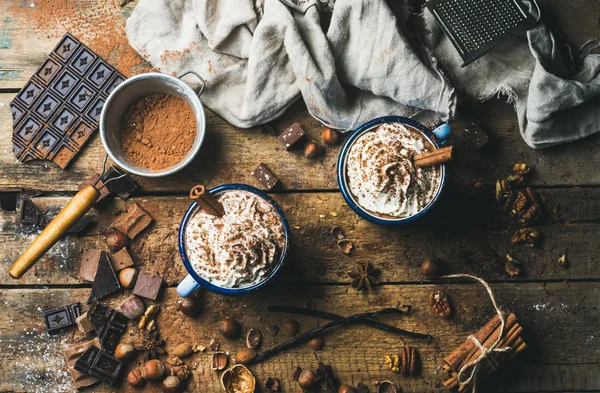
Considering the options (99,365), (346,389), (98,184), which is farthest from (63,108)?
(346,389)

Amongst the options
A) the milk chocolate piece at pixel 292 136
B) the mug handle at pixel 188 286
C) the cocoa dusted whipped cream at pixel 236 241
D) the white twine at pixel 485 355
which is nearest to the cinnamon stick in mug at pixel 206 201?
the cocoa dusted whipped cream at pixel 236 241

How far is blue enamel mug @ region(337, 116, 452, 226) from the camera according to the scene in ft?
5.62

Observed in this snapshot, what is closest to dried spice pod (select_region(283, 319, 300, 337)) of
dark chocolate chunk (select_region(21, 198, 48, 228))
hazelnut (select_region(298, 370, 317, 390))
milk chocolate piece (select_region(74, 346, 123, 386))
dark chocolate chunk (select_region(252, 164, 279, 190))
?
hazelnut (select_region(298, 370, 317, 390))

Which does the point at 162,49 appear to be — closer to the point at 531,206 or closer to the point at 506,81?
the point at 506,81

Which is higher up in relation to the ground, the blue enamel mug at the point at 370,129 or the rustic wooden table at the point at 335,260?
the blue enamel mug at the point at 370,129

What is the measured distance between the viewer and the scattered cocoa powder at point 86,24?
1.95 m

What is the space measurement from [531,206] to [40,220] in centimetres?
176

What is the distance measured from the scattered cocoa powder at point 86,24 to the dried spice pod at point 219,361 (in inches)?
42.0

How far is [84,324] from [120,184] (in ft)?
1.66

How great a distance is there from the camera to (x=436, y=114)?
1.93 m

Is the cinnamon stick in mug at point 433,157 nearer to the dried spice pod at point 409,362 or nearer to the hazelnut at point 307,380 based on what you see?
the dried spice pod at point 409,362

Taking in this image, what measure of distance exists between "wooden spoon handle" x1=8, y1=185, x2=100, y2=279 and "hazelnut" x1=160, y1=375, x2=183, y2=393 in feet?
1.97

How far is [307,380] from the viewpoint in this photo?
73.0 inches

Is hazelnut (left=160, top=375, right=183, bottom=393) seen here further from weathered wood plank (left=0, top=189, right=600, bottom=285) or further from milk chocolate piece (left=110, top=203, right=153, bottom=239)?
milk chocolate piece (left=110, top=203, right=153, bottom=239)
